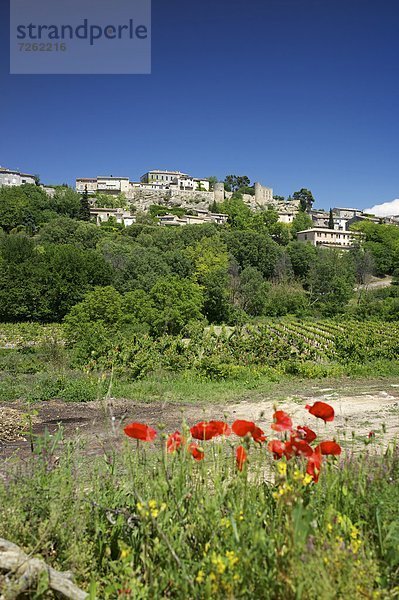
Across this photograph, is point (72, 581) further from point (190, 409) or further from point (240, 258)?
point (240, 258)

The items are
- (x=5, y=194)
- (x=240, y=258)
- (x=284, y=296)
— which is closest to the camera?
(x=284, y=296)

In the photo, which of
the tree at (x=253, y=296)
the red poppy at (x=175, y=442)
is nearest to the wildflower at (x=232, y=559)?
the red poppy at (x=175, y=442)

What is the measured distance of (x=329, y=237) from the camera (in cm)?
8325

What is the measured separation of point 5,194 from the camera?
246ft

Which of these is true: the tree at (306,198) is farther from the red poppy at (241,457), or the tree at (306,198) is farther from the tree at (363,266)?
the red poppy at (241,457)

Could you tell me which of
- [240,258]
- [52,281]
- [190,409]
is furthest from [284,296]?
[190,409]

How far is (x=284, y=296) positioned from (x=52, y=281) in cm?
2662

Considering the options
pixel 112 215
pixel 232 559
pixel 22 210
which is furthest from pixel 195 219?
pixel 232 559

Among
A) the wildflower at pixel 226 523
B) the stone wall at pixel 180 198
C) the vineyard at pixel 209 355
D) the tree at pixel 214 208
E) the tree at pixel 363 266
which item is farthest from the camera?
the stone wall at pixel 180 198

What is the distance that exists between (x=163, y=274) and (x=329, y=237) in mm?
46187

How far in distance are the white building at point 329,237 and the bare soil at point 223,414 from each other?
241 feet

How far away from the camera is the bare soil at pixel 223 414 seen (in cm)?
646

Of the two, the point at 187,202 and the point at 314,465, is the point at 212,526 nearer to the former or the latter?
the point at 314,465

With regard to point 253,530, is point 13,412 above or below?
below
